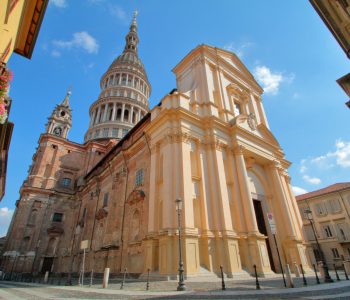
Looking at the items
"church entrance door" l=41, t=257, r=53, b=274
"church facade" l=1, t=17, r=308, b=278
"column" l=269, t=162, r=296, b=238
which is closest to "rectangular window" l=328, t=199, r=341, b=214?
"church facade" l=1, t=17, r=308, b=278

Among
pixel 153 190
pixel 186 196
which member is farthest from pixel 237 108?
pixel 186 196

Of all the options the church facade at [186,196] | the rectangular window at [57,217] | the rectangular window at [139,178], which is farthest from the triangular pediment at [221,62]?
the rectangular window at [57,217]

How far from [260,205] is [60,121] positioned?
121 ft

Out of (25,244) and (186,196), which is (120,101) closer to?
(25,244)

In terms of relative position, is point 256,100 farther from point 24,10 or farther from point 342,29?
point 24,10

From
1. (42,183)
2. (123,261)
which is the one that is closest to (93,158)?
(42,183)

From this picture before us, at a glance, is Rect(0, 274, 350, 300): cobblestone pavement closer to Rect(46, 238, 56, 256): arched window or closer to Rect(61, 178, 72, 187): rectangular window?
Rect(46, 238, 56, 256): arched window

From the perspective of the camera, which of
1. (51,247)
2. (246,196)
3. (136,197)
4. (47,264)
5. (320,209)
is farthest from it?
(320,209)

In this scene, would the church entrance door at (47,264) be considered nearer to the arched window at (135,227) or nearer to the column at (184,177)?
the arched window at (135,227)

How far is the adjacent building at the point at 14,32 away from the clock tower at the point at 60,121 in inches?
1209

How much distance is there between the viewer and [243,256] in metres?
13.7

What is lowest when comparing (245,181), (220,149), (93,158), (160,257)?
(160,257)

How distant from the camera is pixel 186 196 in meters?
13.2

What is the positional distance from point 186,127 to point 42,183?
27.0 m
